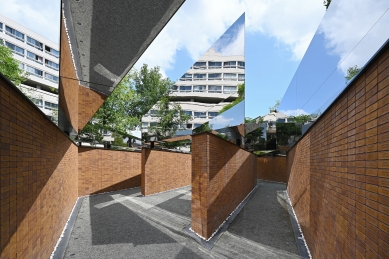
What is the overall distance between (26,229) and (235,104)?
20.5ft

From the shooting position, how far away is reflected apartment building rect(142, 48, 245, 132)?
6.75 meters

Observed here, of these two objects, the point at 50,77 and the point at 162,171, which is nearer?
the point at 162,171

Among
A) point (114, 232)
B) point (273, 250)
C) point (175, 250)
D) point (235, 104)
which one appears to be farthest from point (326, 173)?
point (114, 232)

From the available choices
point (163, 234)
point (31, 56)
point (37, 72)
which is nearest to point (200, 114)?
point (163, 234)

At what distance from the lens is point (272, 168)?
21297 mm

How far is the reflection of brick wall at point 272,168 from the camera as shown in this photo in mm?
19750

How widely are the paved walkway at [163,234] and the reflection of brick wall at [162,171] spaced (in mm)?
2402

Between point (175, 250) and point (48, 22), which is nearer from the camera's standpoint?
point (48, 22)

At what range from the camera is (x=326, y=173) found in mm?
3424

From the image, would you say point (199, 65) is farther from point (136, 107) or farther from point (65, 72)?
point (136, 107)

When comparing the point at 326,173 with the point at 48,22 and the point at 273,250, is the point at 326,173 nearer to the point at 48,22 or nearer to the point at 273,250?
the point at 273,250

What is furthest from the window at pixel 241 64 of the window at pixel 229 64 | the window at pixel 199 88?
Answer: the window at pixel 199 88

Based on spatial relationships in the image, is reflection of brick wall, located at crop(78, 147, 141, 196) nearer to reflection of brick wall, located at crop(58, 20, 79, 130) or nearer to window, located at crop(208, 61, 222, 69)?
reflection of brick wall, located at crop(58, 20, 79, 130)

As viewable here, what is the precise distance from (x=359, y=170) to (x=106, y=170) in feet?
38.6
